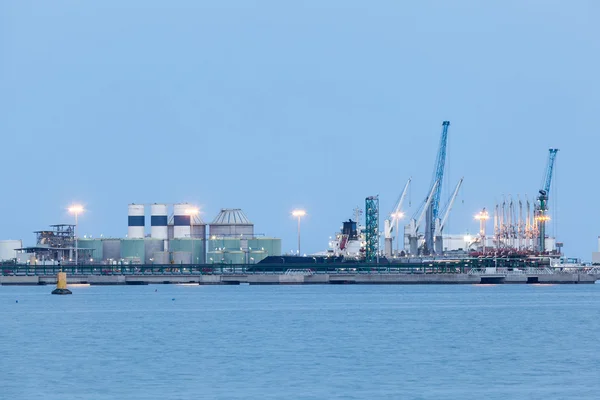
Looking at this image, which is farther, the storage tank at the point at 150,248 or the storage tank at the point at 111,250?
the storage tank at the point at 111,250

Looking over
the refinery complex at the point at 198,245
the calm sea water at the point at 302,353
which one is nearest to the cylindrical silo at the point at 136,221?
the refinery complex at the point at 198,245

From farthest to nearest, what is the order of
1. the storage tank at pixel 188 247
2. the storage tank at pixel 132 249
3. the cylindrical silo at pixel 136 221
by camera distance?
the cylindrical silo at pixel 136 221 < the storage tank at pixel 188 247 < the storage tank at pixel 132 249

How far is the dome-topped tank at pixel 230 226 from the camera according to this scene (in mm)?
194125

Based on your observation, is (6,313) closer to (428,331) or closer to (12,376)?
(428,331)

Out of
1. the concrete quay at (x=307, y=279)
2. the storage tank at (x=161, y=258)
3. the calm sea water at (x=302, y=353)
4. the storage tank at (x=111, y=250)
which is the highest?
the storage tank at (x=111, y=250)

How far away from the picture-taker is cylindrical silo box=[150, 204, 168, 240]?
629 feet

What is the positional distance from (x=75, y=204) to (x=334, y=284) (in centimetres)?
3549

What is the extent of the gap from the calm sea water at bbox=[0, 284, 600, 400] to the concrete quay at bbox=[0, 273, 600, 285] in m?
61.3

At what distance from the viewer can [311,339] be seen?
214ft

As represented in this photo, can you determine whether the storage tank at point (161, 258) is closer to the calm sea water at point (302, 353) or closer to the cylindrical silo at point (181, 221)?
the cylindrical silo at point (181, 221)

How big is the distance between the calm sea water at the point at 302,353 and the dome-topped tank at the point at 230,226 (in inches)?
3763

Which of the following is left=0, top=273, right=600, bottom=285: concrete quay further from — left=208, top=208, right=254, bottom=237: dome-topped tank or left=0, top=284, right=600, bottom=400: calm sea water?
left=0, top=284, right=600, bottom=400: calm sea water

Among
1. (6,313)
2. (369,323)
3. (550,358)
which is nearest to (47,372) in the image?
(550,358)

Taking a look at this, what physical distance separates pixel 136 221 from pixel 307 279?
39822 mm
